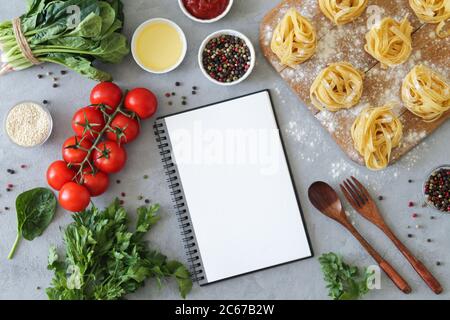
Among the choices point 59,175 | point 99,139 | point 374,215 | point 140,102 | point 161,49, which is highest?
point 161,49

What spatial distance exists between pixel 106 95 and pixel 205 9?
0.54m

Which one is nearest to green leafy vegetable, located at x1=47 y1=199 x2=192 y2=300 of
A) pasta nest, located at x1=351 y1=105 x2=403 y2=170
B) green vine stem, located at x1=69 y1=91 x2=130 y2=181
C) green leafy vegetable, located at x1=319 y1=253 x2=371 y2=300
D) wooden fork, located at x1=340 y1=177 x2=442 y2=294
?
green vine stem, located at x1=69 y1=91 x2=130 y2=181

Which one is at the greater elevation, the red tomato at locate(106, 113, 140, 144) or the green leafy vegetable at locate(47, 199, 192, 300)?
the red tomato at locate(106, 113, 140, 144)

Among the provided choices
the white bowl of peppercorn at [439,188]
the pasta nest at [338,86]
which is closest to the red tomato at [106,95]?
the pasta nest at [338,86]

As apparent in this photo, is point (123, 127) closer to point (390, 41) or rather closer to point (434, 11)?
point (390, 41)

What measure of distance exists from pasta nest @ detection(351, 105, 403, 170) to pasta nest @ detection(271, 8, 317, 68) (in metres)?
0.35

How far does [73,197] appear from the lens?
83.0 inches

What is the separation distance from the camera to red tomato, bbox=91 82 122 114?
2.16 meters

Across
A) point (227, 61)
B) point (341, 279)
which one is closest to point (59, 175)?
point (227, 61)

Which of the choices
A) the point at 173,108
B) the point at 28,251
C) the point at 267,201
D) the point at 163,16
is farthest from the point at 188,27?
the point at 28,251

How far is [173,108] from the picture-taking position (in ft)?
7.54

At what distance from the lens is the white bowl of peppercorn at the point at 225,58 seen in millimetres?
2223

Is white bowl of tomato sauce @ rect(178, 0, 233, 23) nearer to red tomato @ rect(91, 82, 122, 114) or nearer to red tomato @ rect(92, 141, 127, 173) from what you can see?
red tomato @ rect(91, 82, 122, 114)

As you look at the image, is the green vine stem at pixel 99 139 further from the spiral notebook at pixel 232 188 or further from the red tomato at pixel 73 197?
the spiral notebook at pixel 232 188
